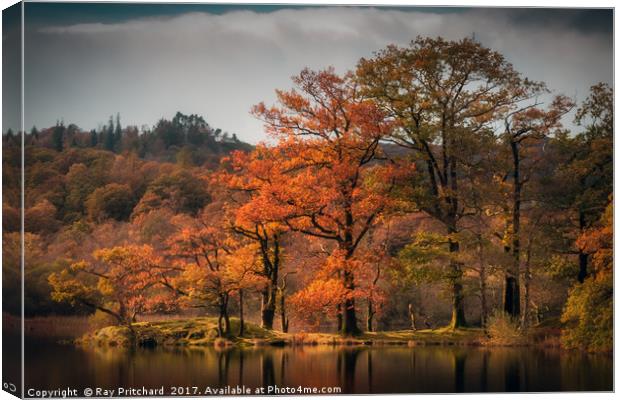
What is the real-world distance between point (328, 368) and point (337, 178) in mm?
2968

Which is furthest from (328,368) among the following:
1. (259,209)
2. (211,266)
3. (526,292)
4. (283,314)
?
(526,292)

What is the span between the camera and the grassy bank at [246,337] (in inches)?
579

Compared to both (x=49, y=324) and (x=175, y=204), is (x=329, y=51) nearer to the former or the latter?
(x=175, y=204)

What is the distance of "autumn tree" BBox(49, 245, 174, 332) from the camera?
46.4ft

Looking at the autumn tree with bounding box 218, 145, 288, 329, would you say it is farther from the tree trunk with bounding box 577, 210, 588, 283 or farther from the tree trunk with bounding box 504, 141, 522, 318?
the tree trunk with bounding box 577, 210, 588, 283

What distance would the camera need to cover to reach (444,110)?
1481cm

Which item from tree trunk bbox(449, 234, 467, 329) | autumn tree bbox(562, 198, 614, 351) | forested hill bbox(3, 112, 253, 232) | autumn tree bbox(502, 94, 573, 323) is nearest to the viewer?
forested hill bbox(3, 112, 253, 232)

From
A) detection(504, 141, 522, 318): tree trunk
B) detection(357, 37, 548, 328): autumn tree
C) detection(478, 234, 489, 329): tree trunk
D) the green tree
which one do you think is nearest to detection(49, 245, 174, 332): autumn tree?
the green tree

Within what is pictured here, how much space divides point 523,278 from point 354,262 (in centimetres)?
274

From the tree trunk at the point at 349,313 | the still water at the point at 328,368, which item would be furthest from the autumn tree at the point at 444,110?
the still water at the point at 328,368

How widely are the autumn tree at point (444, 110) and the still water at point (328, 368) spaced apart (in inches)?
91.1

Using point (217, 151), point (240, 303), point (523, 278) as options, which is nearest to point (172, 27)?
point (217, 151)

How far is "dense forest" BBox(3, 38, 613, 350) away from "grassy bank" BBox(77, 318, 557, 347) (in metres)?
0.15

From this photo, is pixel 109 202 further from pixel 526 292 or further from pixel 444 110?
pixel 526 292
